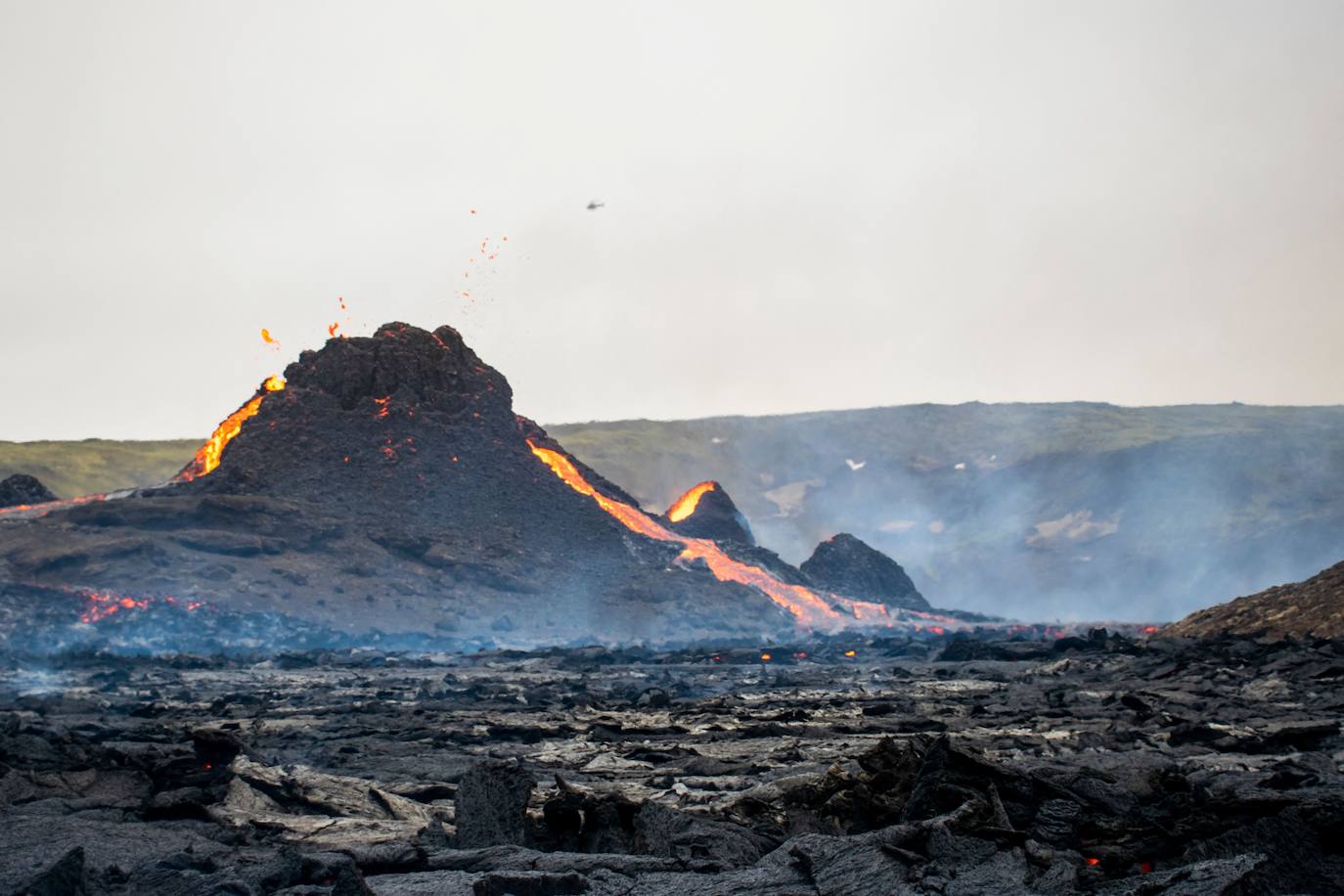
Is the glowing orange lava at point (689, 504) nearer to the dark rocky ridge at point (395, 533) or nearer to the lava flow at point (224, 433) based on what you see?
the dark rocky ridge at point (395, 533)

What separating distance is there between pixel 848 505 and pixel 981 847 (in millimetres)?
160489

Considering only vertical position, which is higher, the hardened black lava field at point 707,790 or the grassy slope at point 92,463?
the grassy slope at point 92,463

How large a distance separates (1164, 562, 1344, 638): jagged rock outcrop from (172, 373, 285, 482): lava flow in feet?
184

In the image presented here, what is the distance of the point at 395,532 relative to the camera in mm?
72188

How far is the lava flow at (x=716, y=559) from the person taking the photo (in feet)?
252

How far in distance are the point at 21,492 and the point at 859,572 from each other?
51.5 metres

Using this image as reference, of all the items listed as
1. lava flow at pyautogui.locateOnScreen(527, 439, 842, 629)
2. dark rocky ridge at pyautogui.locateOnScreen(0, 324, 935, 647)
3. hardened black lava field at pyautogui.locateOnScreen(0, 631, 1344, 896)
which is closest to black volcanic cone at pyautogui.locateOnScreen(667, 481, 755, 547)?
lava flow at pyautogui.locateOnScreen(527, 439, 842, 629)

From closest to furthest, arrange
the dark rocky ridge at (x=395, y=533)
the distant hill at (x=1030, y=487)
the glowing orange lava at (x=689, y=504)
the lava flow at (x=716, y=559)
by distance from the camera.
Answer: the dark rocky ridge at (x=395, y=533), the lava flow at (x=716, y=559), the glowing orange lava at (x=689, y=504), the distant hill at (x=1030, y=487)

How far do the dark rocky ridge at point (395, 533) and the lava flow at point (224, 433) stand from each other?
1568mm

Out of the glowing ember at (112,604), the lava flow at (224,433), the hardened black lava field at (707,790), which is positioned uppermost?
the lava flow at (224,433)

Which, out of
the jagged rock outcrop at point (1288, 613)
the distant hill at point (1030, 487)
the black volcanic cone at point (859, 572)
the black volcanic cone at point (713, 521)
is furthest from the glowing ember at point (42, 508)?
the distant hill at point (1030, 487)

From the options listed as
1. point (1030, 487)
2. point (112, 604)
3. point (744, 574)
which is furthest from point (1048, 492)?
point (112, 604)

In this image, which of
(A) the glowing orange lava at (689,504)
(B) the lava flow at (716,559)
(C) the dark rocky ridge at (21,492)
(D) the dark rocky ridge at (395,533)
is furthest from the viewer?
(A) the glowing orange lava at (689,504)

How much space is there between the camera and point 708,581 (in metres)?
75.4
